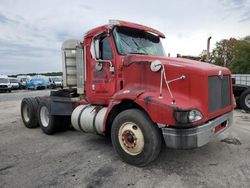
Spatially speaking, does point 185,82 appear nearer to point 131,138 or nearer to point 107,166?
point 131,138

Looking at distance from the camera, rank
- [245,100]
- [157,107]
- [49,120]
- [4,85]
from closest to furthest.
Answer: [157,107], [49,120], [245,100], [4,85]

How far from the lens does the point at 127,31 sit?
507 cm

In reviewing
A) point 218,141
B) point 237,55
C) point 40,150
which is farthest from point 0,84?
point 237,55

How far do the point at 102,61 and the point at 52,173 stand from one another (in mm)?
2430

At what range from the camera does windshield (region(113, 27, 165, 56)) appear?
16.0 ft

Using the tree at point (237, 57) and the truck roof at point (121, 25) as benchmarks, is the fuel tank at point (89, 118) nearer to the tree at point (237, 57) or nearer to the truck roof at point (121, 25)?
the truck roof at point (121, 25)

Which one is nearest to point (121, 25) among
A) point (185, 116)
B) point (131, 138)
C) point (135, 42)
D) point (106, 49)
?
point (135, 42)

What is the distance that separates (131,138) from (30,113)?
4.54 metres

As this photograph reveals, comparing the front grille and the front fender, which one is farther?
the front grille

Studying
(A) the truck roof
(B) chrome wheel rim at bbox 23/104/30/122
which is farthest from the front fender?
(B) chrome wheel rim at bbox 23/104/30/122

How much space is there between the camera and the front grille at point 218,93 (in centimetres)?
396

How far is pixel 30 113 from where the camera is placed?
7.47 m

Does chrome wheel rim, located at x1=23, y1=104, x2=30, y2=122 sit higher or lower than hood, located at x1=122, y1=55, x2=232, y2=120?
lower

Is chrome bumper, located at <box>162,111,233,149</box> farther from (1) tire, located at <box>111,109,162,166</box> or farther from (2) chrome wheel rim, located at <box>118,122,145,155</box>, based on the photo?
(2) chrome wheel rim, located at <box>118,122,145,155</box>
